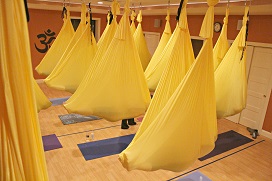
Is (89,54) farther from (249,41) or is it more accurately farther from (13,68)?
(249,41)

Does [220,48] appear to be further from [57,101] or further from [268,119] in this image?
[57,101]

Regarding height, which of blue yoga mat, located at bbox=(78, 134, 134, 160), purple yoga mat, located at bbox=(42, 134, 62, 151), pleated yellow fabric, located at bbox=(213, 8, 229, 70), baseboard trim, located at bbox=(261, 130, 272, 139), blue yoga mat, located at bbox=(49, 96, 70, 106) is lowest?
baseboard trim, located at bbox=(261, 130, 272, 139)

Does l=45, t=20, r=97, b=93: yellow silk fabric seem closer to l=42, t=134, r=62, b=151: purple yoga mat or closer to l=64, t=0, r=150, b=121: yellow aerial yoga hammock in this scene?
l=64, t=0, r=150, b=121: yellow aerial yoga hammock

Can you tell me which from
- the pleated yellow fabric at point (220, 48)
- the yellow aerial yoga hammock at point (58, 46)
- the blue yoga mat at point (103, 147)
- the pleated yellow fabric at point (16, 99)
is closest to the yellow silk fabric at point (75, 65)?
the yellow aerial yoga hammock at point (58, 46)

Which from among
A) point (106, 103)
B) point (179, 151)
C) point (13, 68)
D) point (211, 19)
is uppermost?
point (211, 19)

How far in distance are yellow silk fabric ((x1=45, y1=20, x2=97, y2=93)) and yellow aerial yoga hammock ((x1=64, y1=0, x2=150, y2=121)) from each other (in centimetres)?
57

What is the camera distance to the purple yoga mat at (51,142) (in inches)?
144

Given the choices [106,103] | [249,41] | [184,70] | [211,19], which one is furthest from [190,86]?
[249,41]

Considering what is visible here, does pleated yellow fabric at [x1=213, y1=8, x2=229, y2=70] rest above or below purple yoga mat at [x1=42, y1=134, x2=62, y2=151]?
above

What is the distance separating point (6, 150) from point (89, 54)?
1.50m

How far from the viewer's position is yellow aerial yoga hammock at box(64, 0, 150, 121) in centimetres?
150

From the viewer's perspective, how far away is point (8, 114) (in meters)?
0.65

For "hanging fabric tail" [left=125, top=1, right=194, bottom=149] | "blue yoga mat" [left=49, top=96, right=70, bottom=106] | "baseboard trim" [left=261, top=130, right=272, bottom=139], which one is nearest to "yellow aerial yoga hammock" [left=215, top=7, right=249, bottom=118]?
"hanging fabric tail" [left=125, top=1, right=194, bottom=149]

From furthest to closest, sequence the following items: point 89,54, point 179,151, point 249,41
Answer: point 249,41 < point 89,54 < point 179,151
